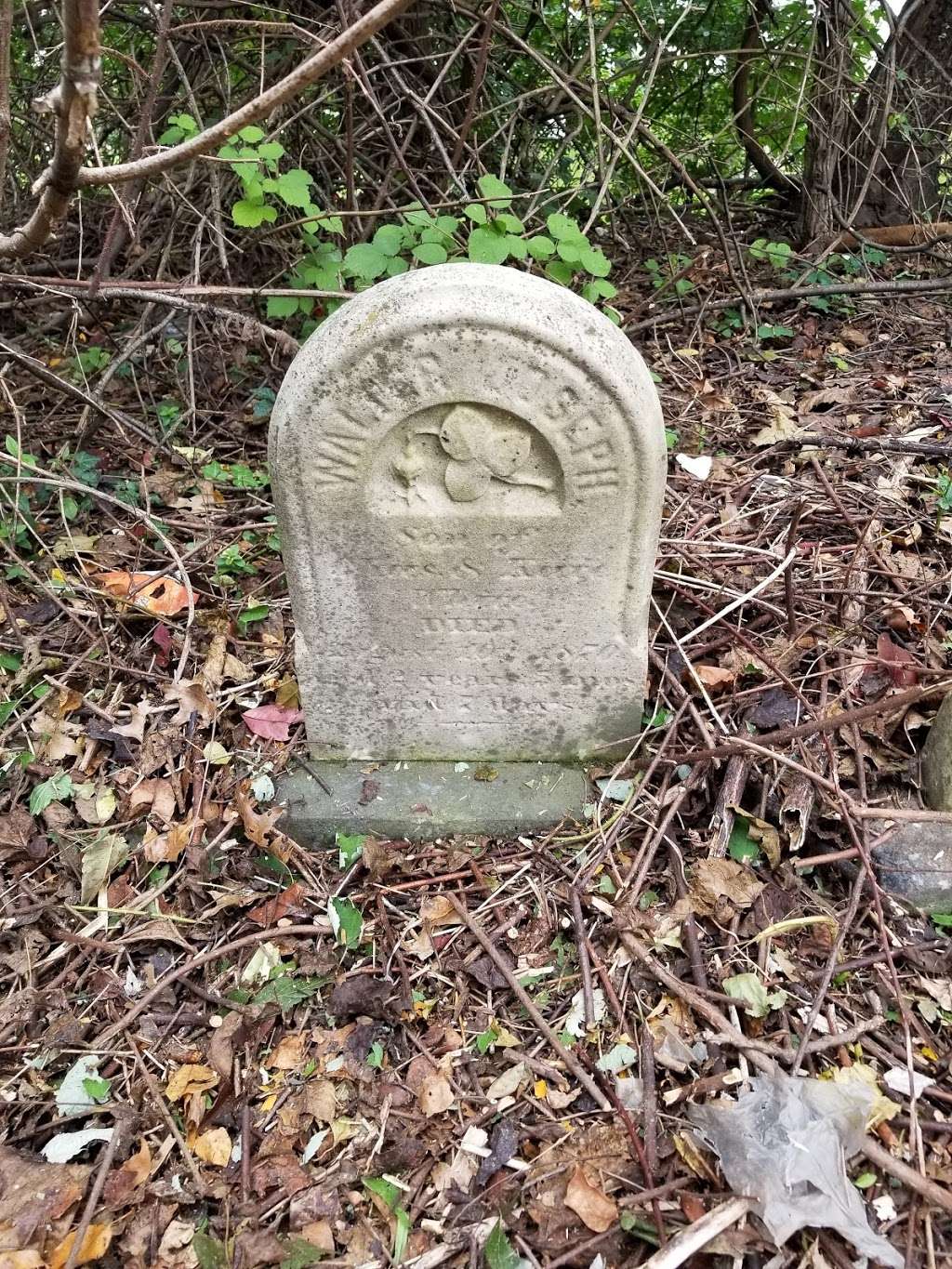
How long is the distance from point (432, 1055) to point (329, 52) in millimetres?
1882

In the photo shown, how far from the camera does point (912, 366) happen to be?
4.27 m

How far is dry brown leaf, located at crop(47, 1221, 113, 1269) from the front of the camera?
162 cm

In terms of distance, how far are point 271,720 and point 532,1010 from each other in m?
1.17

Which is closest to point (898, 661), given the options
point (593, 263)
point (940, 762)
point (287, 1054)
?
point (940, 762)

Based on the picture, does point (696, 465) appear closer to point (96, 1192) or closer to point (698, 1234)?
point (698, 1234)

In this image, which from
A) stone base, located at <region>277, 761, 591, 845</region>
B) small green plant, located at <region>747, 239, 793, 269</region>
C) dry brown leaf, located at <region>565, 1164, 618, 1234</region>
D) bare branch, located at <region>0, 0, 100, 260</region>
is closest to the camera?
bare branch, located at <region>0, 0, 100, 260</region>

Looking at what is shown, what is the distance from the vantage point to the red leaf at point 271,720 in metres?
2.65

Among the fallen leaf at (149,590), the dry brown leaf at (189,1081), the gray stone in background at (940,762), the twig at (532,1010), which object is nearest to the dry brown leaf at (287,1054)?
the dry brown leaf at (189,1081)

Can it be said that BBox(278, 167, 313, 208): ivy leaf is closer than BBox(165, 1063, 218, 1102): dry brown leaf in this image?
No

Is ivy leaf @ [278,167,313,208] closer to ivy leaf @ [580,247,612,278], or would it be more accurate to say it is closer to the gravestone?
ivy leaf @ [580,247,612,278]

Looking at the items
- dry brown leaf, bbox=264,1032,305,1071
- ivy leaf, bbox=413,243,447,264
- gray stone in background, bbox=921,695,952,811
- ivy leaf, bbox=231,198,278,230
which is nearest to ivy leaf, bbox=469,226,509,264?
ivy leaf, bbox=413,243,447,264

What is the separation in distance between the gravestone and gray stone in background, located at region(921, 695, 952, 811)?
762mm

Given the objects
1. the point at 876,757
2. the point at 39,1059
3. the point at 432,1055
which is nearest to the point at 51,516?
the point at 39,1059

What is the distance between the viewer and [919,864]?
6.93ft
